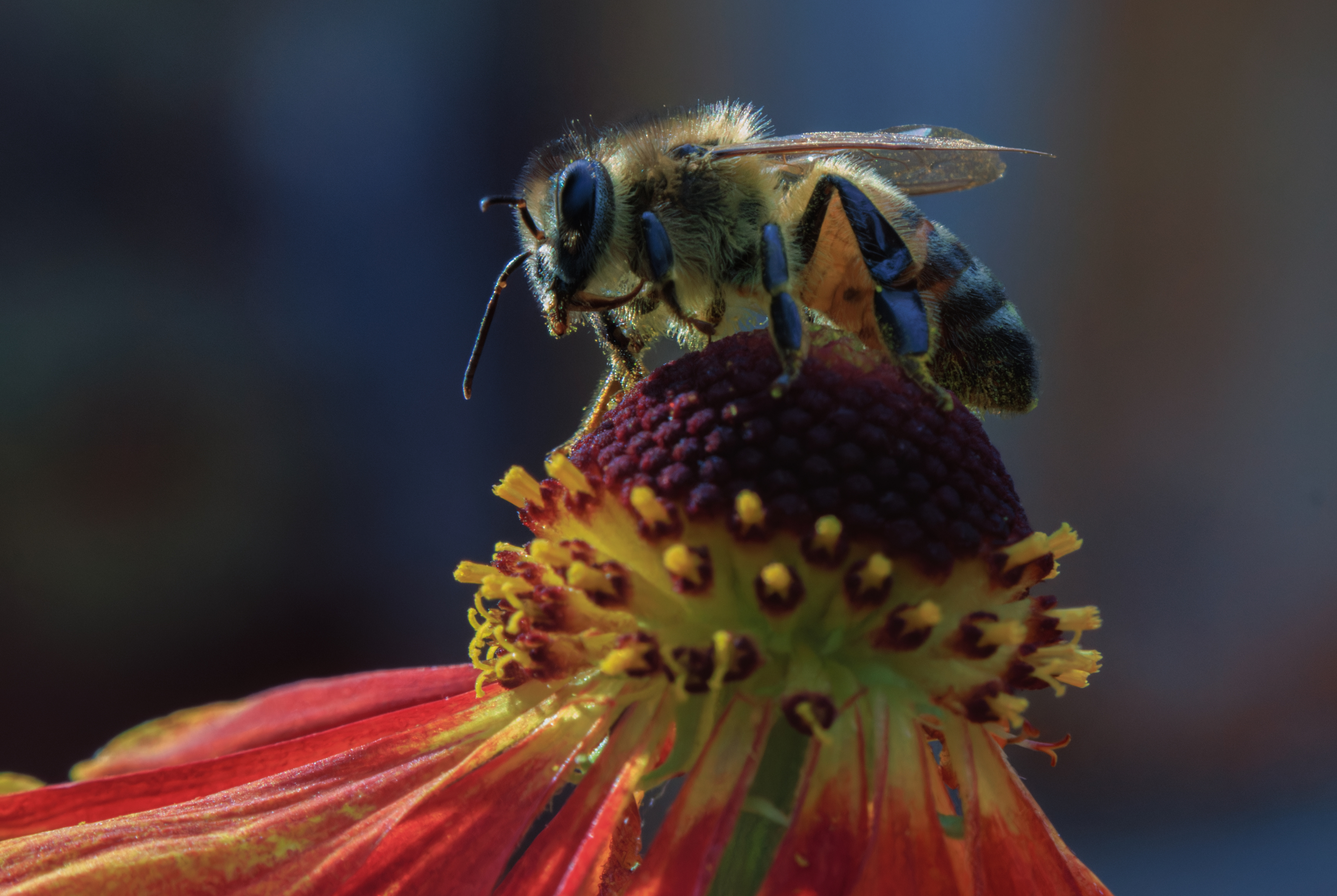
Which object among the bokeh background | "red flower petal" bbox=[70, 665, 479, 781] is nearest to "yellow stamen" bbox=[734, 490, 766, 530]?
"red flower petal" bbox=[70, 665, 479, 781]

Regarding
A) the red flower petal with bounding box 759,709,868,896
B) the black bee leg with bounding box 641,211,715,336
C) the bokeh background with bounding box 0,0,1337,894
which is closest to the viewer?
the red flower petal with bounding box 759,709,868,896

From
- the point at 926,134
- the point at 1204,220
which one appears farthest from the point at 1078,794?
the point at 926,134

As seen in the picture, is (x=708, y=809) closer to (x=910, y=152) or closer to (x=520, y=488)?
(x=520, y=488)

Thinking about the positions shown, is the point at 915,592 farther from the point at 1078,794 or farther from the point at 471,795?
the point at 1078,794

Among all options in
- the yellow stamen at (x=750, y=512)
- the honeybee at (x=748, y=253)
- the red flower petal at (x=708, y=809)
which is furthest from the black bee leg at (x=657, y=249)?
the red flower petal at (x=708, y=809)

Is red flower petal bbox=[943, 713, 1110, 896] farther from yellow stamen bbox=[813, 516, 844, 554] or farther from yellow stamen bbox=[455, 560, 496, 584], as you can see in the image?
yellow stamen bbox=[455, 560, 496, 584]

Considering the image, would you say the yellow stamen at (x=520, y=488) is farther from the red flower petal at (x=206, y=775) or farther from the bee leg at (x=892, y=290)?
the bee leg at (x=892, y=290)

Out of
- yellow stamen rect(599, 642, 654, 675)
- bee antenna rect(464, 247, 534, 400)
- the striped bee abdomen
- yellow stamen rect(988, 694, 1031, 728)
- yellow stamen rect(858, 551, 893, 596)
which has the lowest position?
yellow stamen rect(988, 694, 1031, 728)
